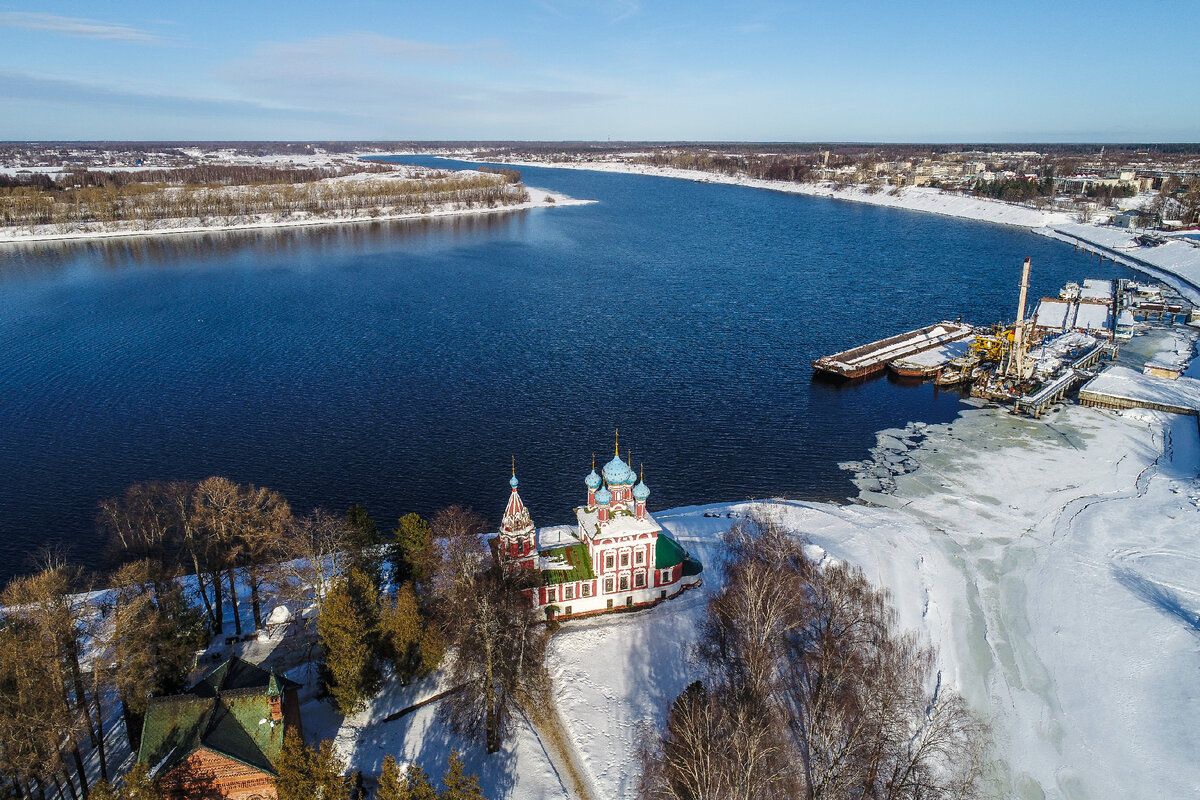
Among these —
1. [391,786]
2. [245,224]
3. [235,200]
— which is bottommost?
[391,786]

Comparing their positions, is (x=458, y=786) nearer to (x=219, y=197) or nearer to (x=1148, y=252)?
(x=1148, y=252)

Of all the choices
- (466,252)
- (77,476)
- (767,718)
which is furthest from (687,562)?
(466,252)

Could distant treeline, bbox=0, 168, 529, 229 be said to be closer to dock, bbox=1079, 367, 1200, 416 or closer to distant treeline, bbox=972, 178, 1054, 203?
distant treeline, bbox=972, 178, 1054, 203

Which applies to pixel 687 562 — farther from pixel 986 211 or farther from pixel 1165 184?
pixel 1165 184

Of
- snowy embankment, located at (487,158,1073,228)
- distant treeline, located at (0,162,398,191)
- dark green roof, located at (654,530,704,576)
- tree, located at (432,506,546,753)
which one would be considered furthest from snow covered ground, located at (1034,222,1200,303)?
distant treeline, located at (0,162,398,191)

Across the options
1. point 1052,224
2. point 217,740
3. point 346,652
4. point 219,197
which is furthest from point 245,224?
point 1052,224

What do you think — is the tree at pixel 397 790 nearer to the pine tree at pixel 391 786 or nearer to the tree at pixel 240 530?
the pine tree at pixel 391 786
